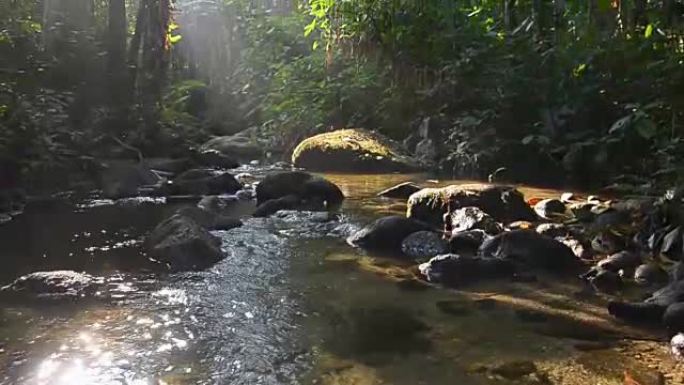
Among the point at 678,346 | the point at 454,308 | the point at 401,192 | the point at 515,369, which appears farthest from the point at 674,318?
the point at 401,192

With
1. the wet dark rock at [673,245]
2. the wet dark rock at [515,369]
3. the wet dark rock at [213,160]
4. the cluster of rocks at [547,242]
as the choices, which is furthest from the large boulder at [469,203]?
the wet dark rock at [213,160]

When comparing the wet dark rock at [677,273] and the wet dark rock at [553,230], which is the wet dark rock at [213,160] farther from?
the wet dark rock at [677,273]

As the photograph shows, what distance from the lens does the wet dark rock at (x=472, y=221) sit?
8.62 meters

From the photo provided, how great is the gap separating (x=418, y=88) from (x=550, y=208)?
8.03 metres

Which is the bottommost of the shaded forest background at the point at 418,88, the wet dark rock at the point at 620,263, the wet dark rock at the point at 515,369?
the wet dark rock at the point at 515,369

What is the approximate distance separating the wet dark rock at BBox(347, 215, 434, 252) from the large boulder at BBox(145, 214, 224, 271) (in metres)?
1.53

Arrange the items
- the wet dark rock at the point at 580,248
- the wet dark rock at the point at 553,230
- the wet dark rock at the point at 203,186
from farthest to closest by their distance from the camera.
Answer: the wet dark rock at the point at 203,186
the wet dark rock at the point at 553,230
the wet dark rock at the point at 580,248

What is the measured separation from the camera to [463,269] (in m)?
6.85

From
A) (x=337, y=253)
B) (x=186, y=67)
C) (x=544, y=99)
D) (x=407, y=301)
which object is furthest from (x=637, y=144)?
(x=186, y=67)

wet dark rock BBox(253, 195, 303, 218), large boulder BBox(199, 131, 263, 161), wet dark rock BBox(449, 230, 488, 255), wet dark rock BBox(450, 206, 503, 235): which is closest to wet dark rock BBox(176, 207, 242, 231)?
wet dark rock BBox(253, 195, 303, 218)

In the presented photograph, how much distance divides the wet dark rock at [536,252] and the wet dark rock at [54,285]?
3.80 metres

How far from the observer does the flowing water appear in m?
4.71

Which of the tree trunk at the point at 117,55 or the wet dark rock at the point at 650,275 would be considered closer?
the wet dark rock at the point at 650,275

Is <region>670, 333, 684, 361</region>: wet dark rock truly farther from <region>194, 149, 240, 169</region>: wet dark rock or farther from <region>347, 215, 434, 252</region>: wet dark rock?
<region>194, 149, 240, 169</region>: wet dark rock
